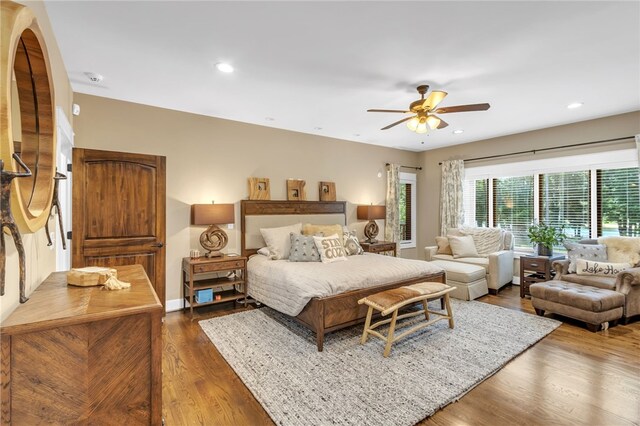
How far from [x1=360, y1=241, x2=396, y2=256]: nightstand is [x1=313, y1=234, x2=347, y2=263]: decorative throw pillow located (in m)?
1.25

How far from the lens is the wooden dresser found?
1117 millimetres

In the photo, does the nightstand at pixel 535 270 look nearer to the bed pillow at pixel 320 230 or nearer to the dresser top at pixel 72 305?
the bed pillow at pixel 320 230

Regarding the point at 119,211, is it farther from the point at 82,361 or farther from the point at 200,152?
the point at 82,361

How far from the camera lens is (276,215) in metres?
4.90

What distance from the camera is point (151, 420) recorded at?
1.34 meters

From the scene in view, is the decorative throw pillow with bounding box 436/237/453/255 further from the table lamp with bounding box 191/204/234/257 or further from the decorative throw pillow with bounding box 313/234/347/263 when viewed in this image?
the table lamp with bounding box 191/204/234/257

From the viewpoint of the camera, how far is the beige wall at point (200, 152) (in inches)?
147

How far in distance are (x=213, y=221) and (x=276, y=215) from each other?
3.62ft

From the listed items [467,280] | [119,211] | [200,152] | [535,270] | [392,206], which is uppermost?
[200,152]

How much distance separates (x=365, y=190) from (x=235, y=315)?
136 inches

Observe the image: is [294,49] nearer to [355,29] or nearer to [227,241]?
[355,29]

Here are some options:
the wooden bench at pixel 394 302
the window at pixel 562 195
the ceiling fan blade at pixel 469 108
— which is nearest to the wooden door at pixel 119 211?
the wooden bench at pixel 394 302

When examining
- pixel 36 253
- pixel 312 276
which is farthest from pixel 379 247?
pixel 36 253

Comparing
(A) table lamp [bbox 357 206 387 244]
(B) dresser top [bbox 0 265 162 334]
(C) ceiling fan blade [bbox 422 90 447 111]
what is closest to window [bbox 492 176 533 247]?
(A) table lamp [bbox 357 206 387 244]
